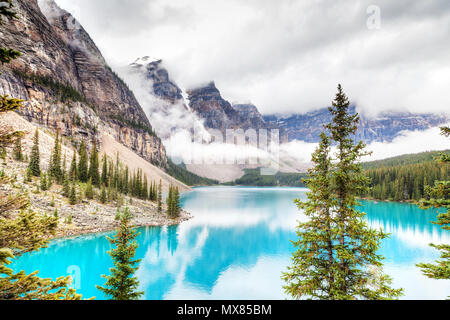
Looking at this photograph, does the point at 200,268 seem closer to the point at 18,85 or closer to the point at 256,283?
the point at 256,283

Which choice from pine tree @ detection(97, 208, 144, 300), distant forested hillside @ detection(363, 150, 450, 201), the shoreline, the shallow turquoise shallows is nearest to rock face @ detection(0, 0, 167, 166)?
the shoreline

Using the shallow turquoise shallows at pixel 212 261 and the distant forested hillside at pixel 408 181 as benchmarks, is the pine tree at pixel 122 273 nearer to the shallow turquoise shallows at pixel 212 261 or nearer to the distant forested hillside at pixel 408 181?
the shallow turquoise shallows at pixel 212 261

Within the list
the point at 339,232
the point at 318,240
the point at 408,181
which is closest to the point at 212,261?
the point at 318,240

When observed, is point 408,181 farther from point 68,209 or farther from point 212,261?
point 68,209

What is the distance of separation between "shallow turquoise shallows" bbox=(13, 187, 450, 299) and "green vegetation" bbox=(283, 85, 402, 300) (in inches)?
138

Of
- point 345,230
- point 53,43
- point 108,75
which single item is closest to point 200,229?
point 345,230

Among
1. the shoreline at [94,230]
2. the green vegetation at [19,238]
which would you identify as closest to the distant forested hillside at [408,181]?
the shoreline at [94,230]

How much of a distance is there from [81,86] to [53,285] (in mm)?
154044

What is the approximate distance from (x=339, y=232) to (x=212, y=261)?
22163mm

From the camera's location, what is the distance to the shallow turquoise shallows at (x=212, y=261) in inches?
750

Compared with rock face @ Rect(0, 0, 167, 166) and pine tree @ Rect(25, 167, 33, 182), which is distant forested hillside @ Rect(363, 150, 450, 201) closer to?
pine tree @ Rect(25, 167, 33, 182)

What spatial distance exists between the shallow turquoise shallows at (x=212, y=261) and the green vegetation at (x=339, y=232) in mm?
3513

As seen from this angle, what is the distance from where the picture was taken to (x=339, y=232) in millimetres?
7711

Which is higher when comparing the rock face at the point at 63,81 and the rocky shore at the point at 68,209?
the rock face at the point at 63,81
